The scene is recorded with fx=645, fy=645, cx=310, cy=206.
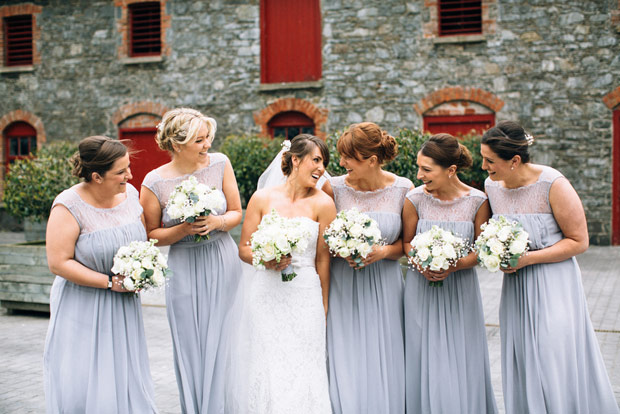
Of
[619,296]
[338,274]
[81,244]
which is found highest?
[81,244]

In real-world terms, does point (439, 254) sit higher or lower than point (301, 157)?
lower

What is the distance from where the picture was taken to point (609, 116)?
14.5 m

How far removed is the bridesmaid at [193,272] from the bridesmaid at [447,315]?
1428 millimetres

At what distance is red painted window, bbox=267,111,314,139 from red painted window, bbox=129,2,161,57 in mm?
3999

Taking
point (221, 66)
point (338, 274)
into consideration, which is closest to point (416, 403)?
point (338, 274)

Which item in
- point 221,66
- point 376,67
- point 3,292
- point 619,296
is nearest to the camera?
point 3,292

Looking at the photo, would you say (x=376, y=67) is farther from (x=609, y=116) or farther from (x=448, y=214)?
(x=448, y=214)

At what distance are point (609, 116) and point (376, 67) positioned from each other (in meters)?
5.47

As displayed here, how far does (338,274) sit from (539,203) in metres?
1.54

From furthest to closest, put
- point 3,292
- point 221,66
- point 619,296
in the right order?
point 221,66, point 619,296, point 3,292

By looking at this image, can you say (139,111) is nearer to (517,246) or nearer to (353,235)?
(353,235)

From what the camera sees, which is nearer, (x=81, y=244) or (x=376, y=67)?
(x=81, y=244)

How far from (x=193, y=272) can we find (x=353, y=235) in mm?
1342

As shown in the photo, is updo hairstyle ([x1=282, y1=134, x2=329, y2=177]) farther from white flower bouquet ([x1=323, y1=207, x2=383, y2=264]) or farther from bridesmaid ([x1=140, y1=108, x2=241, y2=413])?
bridesmaid ([x1=140, y1=108, x2=241, y2=413])
